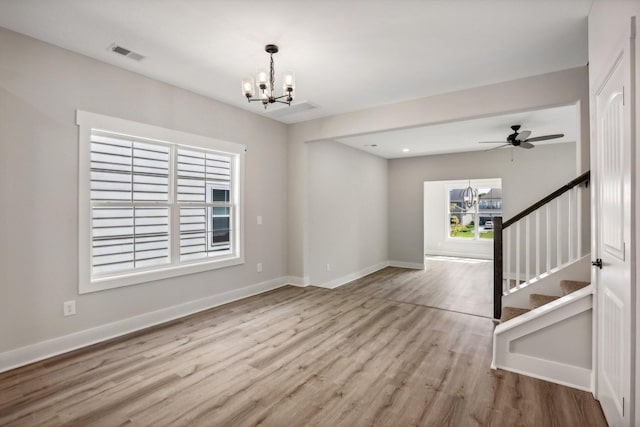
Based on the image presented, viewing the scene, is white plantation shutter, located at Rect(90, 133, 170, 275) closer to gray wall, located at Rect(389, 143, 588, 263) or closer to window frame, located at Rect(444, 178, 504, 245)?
gray wall, located at Rect(389, 143, 588, 263)

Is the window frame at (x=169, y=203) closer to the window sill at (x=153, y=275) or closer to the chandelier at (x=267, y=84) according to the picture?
the window sill at (x=153, y=275)

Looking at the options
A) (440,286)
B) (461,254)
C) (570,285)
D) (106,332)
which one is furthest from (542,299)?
(461,254)

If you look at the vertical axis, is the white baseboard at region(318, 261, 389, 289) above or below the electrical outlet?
below

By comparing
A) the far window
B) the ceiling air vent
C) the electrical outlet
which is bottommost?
the electrical outlet

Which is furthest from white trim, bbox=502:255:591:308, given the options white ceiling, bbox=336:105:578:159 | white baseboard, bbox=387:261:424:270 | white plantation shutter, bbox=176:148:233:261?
white baseboard, bbox=387:261:424:270

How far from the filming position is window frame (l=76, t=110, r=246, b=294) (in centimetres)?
306

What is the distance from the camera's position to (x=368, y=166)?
736 centimetres

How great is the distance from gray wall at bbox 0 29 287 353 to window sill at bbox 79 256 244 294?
0.07m

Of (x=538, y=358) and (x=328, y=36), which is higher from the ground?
(x=328, y=36)

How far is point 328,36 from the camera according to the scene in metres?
2.74

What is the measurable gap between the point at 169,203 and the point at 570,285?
4278 mm

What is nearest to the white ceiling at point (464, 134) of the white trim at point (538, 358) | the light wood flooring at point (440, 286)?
the light wood flooring at point (440, 286)

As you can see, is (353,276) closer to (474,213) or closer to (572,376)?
(572,376)

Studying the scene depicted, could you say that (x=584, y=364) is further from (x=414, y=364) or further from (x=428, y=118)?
(x=428, y=118)
